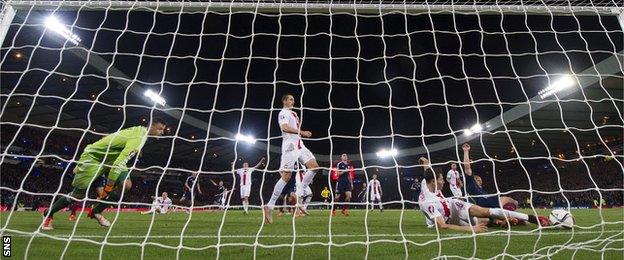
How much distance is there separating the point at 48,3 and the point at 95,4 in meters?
0.44

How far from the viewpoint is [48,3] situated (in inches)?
177

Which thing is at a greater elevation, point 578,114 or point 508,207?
point 578,114

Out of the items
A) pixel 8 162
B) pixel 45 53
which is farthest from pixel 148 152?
pixel 45 53

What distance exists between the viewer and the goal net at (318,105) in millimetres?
4039

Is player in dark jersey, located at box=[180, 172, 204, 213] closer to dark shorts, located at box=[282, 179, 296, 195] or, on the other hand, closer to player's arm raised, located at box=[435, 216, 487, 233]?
dark shorts, located at box=[282, 179, 296, 195]

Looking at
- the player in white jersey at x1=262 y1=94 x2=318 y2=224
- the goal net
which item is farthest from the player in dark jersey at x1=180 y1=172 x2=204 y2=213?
the player in white jersey at x1=262 y1=94 x2=318 y2=224

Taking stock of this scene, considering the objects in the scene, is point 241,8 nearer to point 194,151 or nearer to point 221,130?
point 221,130

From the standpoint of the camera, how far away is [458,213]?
5793mm

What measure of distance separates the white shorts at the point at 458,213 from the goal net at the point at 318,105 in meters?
0.28

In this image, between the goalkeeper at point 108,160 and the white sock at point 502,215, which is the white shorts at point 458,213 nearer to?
the white sock at point 502,215

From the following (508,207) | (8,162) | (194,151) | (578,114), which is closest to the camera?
(508,207)

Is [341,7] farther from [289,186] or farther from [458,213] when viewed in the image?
[289,186]

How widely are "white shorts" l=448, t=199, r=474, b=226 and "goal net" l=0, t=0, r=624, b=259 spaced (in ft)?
0.91

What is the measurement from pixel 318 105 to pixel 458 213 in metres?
16.1
